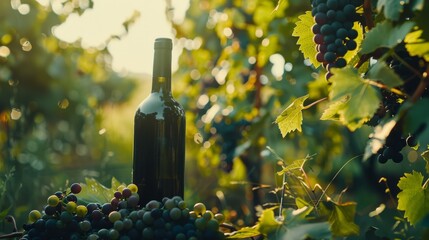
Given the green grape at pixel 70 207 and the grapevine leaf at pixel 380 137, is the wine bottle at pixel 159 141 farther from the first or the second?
the grapevine leaf at pixel 380 137

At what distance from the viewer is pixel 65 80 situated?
5.05 m

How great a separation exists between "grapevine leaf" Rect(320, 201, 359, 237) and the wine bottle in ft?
1.42

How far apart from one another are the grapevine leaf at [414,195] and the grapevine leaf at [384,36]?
12.6 inches

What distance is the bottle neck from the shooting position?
143cm

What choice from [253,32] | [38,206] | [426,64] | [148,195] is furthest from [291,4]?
[38,206]

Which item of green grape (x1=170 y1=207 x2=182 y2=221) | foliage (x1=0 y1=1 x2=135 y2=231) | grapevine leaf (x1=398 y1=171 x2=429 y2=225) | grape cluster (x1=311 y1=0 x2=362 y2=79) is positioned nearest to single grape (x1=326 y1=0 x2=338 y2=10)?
A: grape cluster (x1=311 y1=0 x2=362 y2=79)

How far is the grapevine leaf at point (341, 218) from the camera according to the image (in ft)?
3.47

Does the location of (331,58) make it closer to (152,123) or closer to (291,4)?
(152,123)

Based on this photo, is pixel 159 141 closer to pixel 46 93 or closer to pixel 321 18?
pixel 321 18

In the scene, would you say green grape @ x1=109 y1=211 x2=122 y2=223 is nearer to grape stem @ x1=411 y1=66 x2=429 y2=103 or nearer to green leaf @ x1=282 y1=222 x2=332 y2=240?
green leaf @ x1=282 y1=222 x2=332 y2=240

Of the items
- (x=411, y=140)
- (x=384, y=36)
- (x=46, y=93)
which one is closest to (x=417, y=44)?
(x=384, y=36)

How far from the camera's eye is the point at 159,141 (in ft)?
4.65

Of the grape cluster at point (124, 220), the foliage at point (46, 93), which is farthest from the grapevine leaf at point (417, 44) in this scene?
the foliage at point (46, 93)

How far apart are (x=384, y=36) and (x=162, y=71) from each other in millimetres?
627
